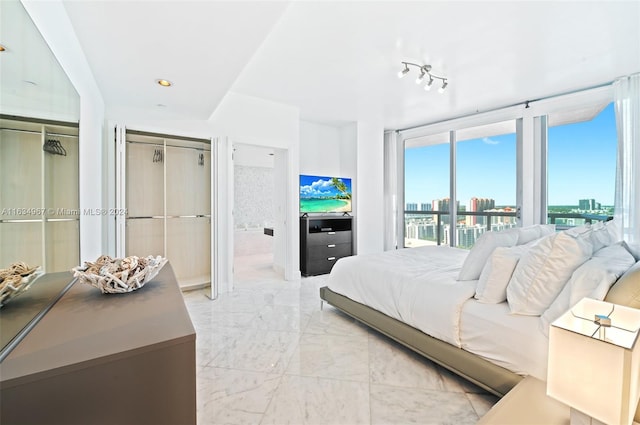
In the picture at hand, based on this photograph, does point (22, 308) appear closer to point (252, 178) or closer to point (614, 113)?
point (614, 113)

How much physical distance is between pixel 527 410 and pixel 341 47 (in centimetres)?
294

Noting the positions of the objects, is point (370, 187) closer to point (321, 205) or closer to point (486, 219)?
point (321, 205)

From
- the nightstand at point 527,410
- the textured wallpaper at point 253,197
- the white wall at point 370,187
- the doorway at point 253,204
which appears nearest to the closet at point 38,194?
the nightstand at point 527,410

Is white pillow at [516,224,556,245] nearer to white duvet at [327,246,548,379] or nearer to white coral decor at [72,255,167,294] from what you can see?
white duvet at [327,246,548,379]

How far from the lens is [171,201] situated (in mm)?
3842

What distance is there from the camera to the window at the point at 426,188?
17.6 feet

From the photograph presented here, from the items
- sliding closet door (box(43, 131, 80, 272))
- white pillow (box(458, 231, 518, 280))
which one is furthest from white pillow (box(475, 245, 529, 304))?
sliding closet door (box(43, 131, 80, 272))

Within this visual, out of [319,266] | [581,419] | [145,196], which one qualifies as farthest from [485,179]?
[145,196]

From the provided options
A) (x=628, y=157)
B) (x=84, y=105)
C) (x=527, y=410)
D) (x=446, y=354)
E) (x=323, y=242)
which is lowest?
(x=446, y=354)

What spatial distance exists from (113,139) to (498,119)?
17.5 feet

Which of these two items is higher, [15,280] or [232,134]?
[232,134]

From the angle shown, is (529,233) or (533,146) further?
(533,146)

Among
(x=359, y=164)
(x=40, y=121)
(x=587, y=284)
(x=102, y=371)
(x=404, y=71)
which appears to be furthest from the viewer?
(x=359, y=164)

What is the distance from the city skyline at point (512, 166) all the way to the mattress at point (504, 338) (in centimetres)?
333
